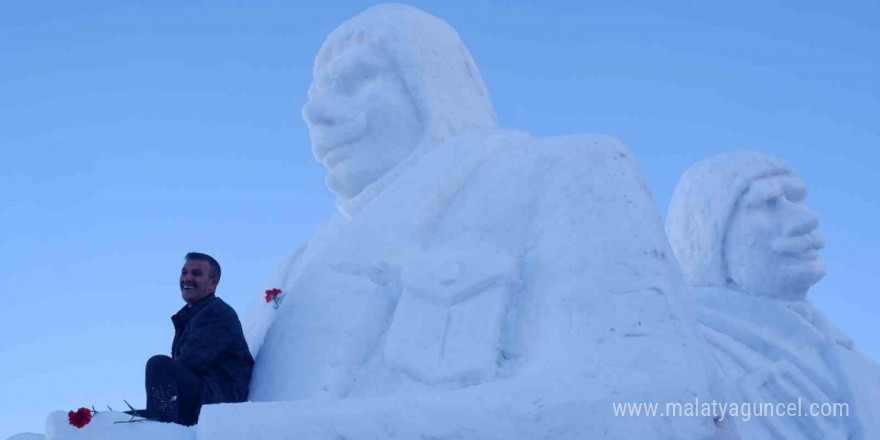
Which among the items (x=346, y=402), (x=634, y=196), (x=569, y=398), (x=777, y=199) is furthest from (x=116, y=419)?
(x=777, y=199)

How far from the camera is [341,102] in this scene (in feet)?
17.4

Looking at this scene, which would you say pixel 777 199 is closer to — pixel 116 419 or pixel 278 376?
pixel 278 376

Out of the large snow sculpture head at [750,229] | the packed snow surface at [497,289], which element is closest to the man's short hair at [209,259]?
the packed snow surface at [497,289]

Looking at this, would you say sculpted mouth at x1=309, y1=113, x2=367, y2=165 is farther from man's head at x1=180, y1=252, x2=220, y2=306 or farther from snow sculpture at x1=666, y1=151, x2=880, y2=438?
snow sculpture at x1=666, y1=151, x2=880, y2=438

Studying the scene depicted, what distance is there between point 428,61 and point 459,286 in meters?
1.78

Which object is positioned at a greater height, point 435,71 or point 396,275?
point 435,71

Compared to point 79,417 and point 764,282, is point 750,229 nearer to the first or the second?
point 764,282

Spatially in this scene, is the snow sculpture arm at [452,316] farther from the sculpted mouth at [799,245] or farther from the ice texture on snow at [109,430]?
the sculpted mouth at [799,245]

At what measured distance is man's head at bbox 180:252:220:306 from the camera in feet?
14.7

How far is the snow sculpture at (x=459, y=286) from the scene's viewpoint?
332 cm

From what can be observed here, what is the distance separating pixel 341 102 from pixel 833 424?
316 centimetres

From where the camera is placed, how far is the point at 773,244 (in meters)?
6.47

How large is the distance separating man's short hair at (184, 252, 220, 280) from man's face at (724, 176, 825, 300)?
11.1 ft

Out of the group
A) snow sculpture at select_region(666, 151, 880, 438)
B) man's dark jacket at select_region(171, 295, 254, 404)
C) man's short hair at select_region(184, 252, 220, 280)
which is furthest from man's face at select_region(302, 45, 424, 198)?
snow sculpture at select_region(666, 151, 880, 438)
